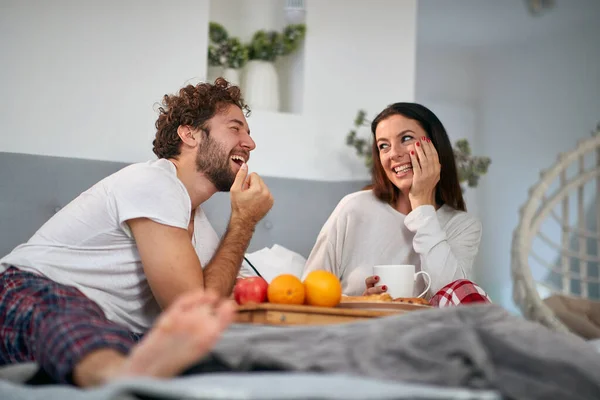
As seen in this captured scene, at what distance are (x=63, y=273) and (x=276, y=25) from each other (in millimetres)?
1889

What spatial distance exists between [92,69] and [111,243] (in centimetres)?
108

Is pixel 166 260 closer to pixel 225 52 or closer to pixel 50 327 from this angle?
pixel 50 327

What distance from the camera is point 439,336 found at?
4.00 feet

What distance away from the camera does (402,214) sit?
104 inches

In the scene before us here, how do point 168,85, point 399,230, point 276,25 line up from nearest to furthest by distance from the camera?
point 399,230 < point 168,85 < point 276,25

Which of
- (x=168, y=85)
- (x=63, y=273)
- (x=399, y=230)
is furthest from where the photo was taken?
(x=168, y=85)

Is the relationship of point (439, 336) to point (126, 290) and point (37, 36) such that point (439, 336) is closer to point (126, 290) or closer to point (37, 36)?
point (126, 290)

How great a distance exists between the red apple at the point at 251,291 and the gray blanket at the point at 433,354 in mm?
351

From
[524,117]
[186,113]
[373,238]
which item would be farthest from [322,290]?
[524,117]

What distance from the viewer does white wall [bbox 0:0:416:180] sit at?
263cm

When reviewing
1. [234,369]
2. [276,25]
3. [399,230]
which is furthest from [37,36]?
[234,369]

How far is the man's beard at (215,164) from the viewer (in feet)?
7.17

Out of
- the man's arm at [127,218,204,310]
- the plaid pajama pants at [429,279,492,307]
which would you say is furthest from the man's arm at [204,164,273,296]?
the plaid pajama pants at [429,279,492,307]

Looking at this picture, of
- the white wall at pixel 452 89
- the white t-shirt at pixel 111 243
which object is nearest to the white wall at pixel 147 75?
the white t-shirt at pixel 111 243
